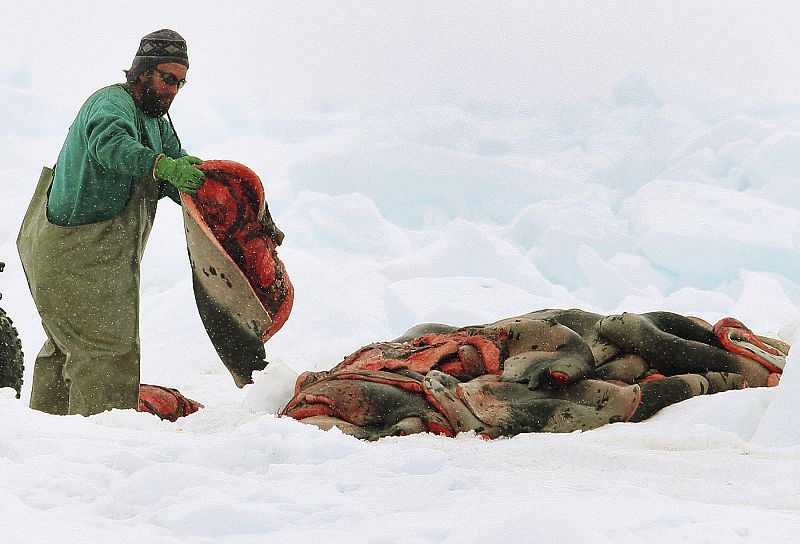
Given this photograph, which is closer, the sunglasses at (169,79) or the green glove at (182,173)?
the green glove at (182,173)

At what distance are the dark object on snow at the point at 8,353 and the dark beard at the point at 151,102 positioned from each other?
3.29 feet

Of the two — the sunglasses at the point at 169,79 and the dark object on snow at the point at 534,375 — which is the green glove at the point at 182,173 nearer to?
the sunglasses at the point at 169,79

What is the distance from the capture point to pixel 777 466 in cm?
258

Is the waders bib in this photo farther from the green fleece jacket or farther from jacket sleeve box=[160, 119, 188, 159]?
jacket sleeve box=[160, 119, 188, 159]

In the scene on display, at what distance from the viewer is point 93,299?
3941 millimetres

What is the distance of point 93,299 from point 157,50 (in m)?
1.15

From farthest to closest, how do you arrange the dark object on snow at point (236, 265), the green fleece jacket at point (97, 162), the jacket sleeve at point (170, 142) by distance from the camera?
the jacket sleeve at point (170, 142)
the dark object on snow at point (236, 265)
the green fleece jacket at point (97, 162)

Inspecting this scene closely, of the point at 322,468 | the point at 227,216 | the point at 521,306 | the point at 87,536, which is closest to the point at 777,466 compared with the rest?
the point at 322,468

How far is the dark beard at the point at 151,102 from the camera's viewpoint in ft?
13.1

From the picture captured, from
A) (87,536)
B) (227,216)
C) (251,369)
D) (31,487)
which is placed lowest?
Result: (87,536)

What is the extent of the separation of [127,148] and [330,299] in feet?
16.2

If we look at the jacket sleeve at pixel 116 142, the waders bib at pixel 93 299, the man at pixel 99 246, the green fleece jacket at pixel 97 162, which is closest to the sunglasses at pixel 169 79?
the man at pixel 99 246

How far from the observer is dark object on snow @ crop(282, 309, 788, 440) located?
3.54 metres

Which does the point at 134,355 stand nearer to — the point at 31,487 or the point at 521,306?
the point at 31,487
